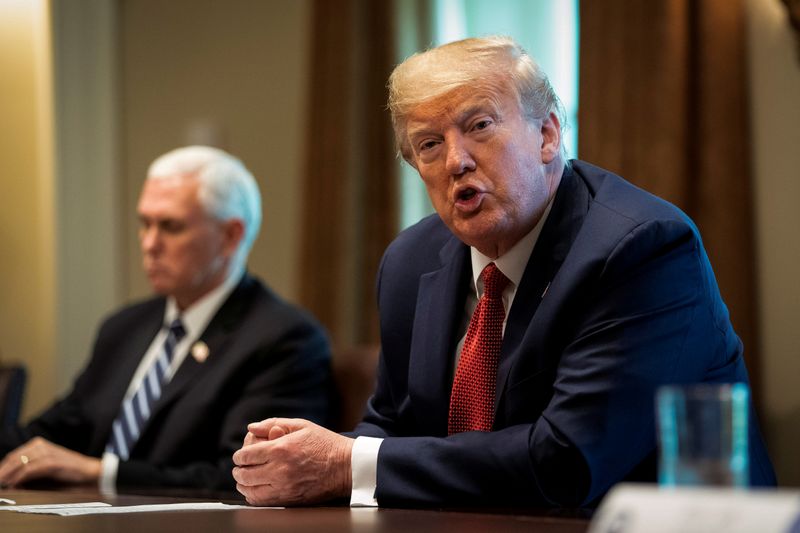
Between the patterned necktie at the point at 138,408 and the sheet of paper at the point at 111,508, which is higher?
the sheet of paper at the point at 111,508

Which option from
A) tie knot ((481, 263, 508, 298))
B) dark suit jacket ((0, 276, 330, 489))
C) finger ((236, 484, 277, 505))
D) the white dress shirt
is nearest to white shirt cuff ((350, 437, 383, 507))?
the white dress shirt

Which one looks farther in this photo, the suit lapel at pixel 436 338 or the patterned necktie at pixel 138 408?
the patterned necktie at pixel 138 408

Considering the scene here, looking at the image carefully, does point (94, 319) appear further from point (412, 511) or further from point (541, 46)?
point (412, 511)

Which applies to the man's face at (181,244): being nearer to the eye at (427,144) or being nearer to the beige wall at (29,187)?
the eye at (427,144)

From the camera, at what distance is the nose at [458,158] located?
234 centimetres

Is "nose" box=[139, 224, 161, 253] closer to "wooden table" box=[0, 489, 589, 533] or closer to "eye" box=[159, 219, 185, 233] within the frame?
"eye" box=[159, 219, 185, 233]

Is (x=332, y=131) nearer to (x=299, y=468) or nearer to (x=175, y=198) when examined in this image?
(x=175, y=198)

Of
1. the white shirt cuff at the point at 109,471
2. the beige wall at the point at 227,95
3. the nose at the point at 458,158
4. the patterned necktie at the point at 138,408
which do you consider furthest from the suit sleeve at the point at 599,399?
the beige wall at the point at 227,95

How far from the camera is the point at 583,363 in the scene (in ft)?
6.95

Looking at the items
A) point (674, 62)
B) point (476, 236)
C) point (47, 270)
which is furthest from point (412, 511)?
point (47, 270)

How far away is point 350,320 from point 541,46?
5.11 ft

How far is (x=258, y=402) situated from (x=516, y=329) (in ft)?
4.41

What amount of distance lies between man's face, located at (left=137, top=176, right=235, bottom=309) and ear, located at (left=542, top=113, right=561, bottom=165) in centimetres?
180

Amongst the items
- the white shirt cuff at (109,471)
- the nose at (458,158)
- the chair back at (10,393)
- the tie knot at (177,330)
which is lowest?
the white shirt cuff at (109,471)
